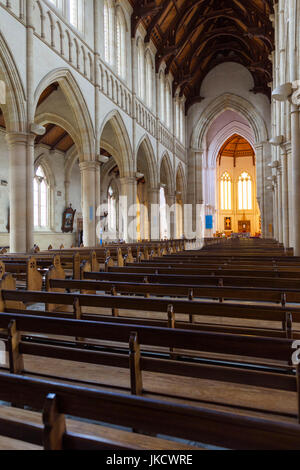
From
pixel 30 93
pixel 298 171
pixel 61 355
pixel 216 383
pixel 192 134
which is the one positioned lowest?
pixel 216 383

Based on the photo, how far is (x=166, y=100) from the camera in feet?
77.7

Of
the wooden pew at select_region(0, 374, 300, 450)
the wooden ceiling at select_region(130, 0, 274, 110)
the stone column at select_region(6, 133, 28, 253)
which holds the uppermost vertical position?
the wooden ceiling at select_region(130, 0, 274, 110)

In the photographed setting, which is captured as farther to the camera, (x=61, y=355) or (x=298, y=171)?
(x=298, y=171)

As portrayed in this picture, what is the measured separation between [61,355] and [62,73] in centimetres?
1086

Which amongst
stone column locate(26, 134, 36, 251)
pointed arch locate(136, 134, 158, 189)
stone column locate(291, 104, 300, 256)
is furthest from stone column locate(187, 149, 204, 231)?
Result: stone column locate(26, 134, 36, 251)

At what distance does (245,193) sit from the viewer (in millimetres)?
42125

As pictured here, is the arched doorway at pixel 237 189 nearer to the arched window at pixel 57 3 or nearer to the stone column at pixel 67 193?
the stone column at pixel 67 193

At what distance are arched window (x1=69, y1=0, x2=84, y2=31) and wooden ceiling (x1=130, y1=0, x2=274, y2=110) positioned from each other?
16.9 feet

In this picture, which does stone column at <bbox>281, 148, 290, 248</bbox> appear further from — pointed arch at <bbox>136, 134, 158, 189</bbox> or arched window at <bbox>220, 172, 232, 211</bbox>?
arched window at <bbox>220, 172, 232, 211</bbox>

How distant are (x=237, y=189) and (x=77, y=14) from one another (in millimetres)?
32872

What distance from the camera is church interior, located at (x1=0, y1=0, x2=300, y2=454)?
5.02ft

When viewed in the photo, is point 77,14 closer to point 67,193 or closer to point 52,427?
point 67,193
